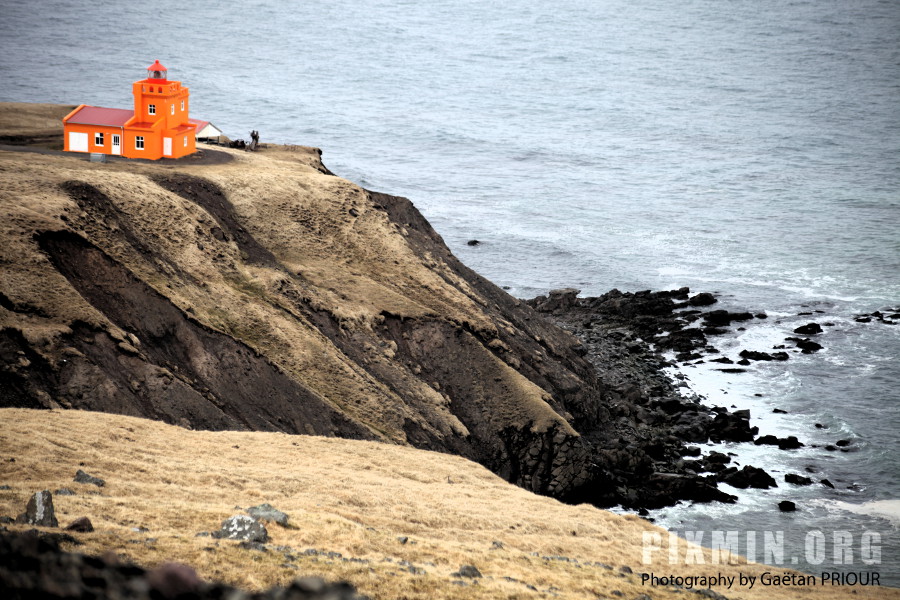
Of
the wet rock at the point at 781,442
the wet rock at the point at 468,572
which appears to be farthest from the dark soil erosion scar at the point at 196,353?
the wet rock at the point at 781,442

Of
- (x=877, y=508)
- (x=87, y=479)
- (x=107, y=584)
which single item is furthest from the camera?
(x=877, y=508)

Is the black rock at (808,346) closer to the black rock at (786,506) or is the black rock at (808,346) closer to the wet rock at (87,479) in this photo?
the black rock at (786,506)

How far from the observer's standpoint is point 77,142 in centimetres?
6041

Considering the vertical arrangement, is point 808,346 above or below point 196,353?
above

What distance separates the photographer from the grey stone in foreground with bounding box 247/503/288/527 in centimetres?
2653

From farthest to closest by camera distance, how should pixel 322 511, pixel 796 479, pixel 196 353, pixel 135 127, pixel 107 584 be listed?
1. pixel 135 127
2. pixel 796 479
3. pixel 196 353
4. pixel 322 511
5. pixel 107 584

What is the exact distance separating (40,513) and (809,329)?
236ft

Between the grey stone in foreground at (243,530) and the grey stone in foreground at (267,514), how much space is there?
144 cm

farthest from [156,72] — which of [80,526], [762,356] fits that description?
[762,356]

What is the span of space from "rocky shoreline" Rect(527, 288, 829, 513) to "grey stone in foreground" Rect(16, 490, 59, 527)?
106 feet

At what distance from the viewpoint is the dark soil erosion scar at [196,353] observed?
43.8 meters

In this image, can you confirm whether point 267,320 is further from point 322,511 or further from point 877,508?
point 877,508

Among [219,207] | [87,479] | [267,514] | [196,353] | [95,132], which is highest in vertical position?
[95,132]

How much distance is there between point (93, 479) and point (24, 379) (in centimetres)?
1210
